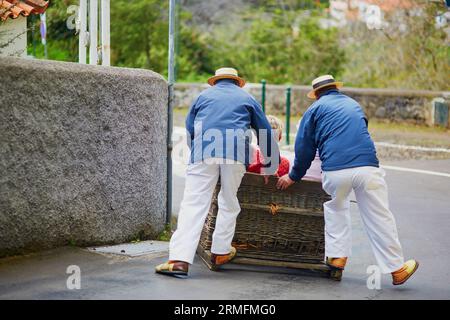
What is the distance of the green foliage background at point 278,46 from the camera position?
793 inches

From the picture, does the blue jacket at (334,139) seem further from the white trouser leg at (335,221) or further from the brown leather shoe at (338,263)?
the brown leather shoe at (338,263)

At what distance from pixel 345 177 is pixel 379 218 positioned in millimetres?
423

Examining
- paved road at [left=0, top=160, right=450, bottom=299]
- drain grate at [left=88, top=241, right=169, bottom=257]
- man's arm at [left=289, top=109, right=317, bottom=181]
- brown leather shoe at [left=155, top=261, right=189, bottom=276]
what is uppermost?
man's arm at [left=289, top=109, right=317, bottom=181]

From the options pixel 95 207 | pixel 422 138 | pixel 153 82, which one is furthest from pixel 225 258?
pixel 422 138

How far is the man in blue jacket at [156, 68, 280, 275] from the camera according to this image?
682cm

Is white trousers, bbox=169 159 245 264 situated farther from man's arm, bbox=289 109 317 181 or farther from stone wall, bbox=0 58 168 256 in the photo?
stone wall, bbox=0 58 168 256

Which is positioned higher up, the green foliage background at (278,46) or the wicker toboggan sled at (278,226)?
the green foliage background at (278,46)

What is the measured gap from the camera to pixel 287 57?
2442 centimetres

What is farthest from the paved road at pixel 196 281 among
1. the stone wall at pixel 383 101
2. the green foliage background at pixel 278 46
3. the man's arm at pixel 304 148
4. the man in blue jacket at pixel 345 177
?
the stone wall at pixel 383 101

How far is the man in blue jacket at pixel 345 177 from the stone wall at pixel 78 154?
1619mm

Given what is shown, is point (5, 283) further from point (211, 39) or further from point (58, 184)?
point (211, 39)

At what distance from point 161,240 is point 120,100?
1.50 m

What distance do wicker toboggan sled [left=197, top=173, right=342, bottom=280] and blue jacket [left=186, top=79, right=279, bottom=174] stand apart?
0.24m

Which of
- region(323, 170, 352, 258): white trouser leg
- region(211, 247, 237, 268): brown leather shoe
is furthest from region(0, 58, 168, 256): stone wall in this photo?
region(323, 170, 352, 258): white trouser leg
